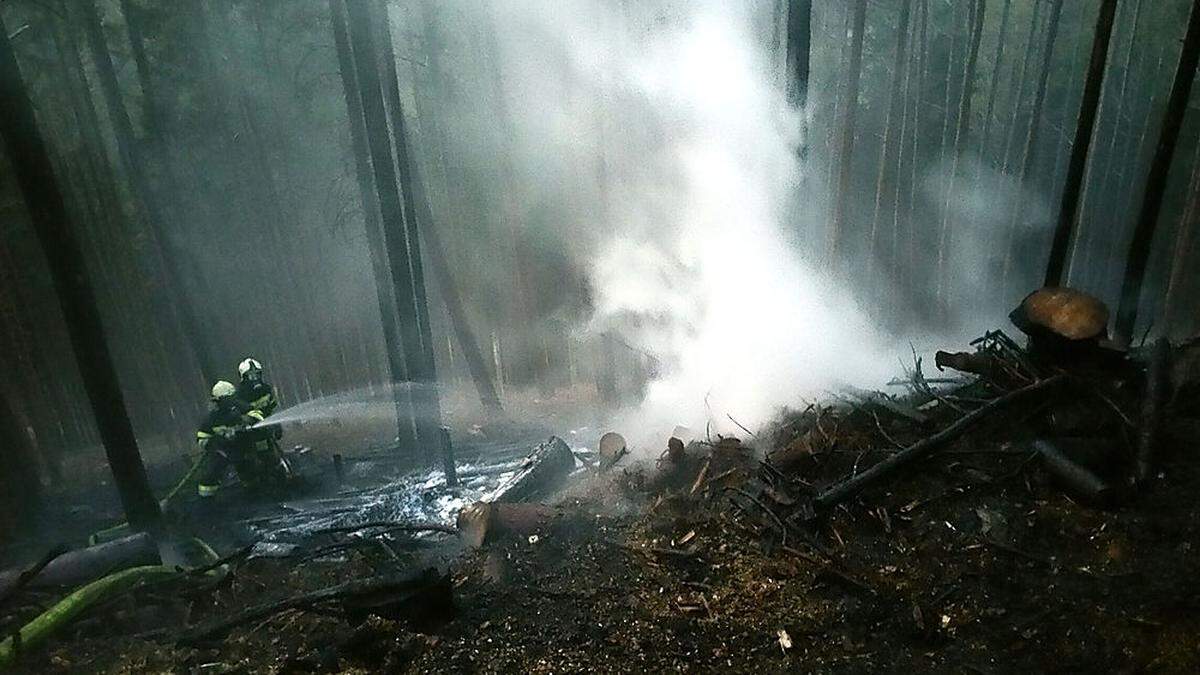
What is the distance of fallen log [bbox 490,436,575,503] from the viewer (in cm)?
823

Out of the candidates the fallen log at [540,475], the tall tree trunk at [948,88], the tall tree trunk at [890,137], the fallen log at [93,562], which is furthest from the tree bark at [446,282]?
the tall tree trunk at [948,88]

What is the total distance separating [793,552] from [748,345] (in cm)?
463

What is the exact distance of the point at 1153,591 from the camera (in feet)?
13.7

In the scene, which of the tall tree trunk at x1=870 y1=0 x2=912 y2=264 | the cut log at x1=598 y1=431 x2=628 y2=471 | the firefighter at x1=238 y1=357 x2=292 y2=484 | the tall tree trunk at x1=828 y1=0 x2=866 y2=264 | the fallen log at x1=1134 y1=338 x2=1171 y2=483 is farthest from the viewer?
the tall tree trunk at x1=870 y1=0 x2=912 y2=264

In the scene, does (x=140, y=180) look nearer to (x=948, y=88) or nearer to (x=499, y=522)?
(x=499, y=522)

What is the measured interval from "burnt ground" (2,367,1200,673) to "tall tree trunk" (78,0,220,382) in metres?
10.8

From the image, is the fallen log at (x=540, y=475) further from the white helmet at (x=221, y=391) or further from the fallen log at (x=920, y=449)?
the white helmet at (x=221, y=391)

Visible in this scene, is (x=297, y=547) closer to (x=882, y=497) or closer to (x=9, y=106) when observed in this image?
(x=9, y=106)

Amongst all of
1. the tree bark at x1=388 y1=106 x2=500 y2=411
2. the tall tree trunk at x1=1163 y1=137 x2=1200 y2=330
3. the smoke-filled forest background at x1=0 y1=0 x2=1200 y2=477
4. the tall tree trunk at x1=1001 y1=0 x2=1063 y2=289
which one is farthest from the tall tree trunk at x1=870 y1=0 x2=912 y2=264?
the tree bark at x1=388 y1=106 x2=500 y2=411

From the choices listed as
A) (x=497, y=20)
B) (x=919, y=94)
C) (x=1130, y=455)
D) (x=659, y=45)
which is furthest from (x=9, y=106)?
(x=919, y=94)

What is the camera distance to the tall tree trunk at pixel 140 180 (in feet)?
42.6

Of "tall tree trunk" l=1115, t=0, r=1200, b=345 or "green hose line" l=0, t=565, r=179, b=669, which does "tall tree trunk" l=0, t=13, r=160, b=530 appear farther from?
"tall tree trunk" l=1115, t=0, r=1200, b=345

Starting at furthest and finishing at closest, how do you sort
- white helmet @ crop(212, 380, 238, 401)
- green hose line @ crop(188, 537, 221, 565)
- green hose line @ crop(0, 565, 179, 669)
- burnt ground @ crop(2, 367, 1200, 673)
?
white helmet @ crop(212, 380, 238, 401) < green hose line @ crop(188, 537, 221, 565) < green hose line @ crop(0, 565, 179, 669) < burnt ground @ crop(2, 367, 1200, 673)

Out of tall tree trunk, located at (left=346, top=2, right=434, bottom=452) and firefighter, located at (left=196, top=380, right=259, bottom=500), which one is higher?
tall tree trunk, located at (left=346, top=2, right=434, bottom=452)
